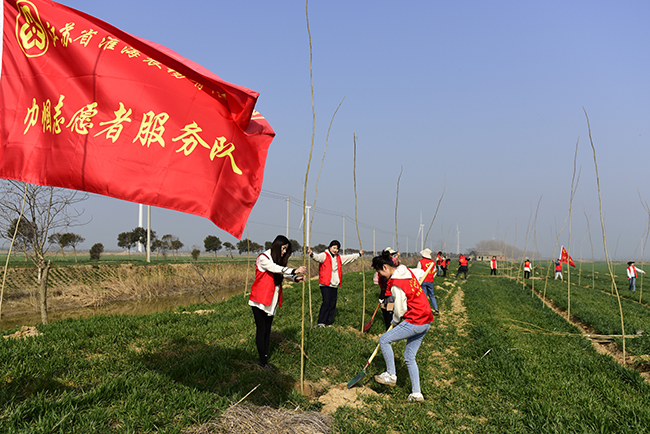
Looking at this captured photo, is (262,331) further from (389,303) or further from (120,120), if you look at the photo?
(120,120)

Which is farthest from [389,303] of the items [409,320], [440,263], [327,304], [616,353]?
[440,263]

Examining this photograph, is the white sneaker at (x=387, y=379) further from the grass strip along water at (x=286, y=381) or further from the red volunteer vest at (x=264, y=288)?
the red volunteer vest at (x=264, y=288)

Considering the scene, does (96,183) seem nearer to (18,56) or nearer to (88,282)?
(18,56)

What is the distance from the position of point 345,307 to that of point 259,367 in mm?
6016

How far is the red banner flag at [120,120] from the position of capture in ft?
11.2

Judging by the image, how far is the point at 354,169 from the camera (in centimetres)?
838

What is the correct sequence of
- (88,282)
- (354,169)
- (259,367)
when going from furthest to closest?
(88,282), (354,169), (259,367)

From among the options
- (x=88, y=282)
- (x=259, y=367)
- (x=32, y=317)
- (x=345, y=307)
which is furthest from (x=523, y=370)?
(x=88, y=282)

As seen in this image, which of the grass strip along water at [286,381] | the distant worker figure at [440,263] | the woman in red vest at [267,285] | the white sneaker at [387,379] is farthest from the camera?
the distant worker figure at [440,263]

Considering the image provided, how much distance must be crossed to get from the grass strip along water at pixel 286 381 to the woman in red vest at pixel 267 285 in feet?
1.77

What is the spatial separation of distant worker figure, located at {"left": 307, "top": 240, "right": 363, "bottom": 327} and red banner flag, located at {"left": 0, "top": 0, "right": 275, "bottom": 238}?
15.5 feet

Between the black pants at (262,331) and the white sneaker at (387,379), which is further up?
the black pants at (262,331)

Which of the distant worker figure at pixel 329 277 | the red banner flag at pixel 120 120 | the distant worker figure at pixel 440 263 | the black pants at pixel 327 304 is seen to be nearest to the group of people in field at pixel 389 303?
the red banner flag at pixel 120 120

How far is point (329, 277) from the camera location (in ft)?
26.7
